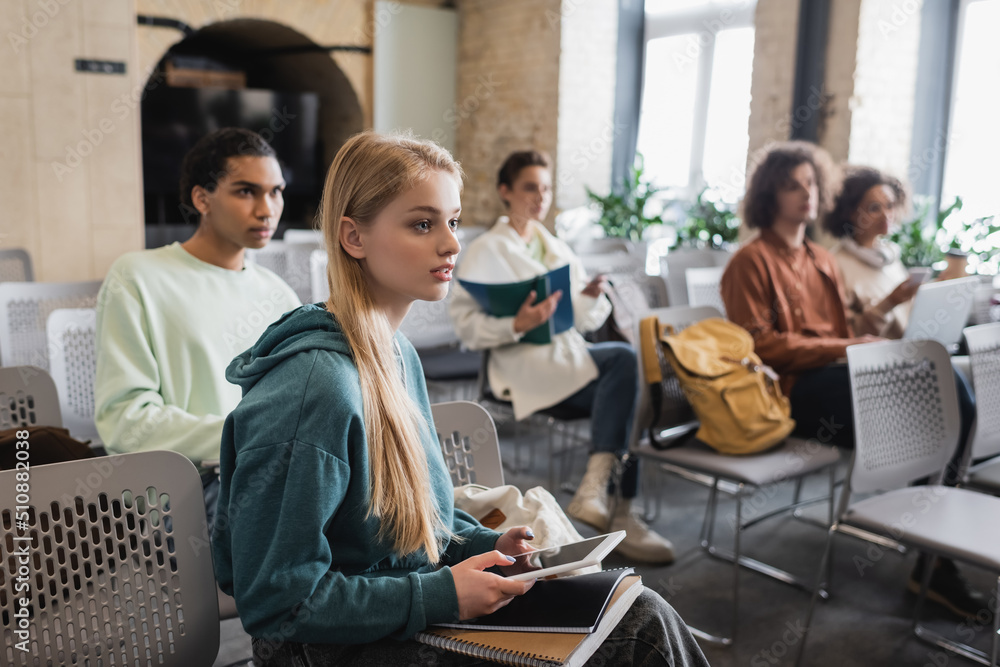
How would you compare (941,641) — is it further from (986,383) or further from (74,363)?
(74,363)

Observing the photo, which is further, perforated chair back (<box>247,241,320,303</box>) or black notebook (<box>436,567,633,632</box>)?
perforated chair back (<box>247,241,320,303</box>)

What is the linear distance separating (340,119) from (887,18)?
450 centimetres

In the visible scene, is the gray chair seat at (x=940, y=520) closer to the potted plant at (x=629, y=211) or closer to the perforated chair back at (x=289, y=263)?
the perforated chair back at (x=289, y=263)

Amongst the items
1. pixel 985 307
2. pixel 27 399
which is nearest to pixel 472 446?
pixel 27 399

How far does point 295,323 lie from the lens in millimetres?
1205

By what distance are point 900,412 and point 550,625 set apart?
155 cm

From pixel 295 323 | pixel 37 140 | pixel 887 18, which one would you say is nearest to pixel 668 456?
pixel 295 323

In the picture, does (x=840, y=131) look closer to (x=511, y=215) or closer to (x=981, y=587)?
(x=511, y=215)

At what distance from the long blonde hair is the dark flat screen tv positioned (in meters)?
5.85

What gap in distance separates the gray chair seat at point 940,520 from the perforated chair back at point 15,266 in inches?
134

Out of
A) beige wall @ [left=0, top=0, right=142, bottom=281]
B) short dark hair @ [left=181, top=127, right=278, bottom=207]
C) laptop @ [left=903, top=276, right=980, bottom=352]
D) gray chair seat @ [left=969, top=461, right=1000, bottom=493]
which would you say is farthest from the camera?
beige wall @ [left=0, top=0, right=142, bottom=281]

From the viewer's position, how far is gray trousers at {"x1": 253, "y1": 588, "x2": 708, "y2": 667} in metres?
1.14

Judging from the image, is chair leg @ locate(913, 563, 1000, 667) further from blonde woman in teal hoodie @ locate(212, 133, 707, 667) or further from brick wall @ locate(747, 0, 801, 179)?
brick wall @ locate(747, 0, 801, 179)

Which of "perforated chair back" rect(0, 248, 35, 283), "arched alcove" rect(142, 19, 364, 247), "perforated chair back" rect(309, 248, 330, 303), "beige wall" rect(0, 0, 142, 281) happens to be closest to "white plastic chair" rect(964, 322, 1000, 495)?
"perforated chair back" rect(309, 248, 330, 303)
